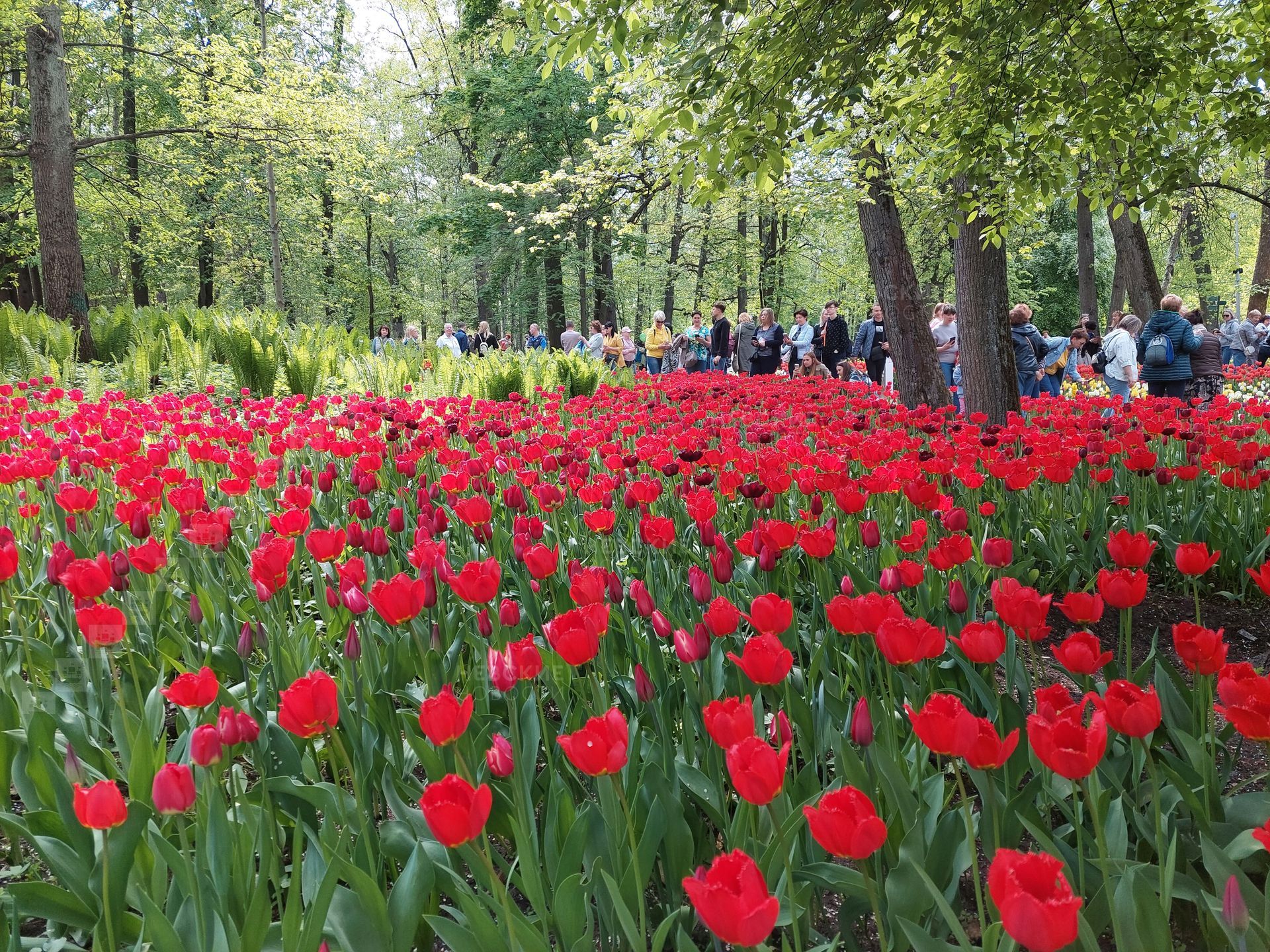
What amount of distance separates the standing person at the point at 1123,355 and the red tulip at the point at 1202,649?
928cm

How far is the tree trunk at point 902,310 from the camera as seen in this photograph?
8.21 meters

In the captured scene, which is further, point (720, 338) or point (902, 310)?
point (720, 338)

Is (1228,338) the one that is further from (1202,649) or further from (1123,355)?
(1202,649)

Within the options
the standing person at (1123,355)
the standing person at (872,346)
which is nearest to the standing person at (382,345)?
the standing person at (872,346)

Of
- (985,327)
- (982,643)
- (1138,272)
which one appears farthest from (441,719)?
(1138,272)

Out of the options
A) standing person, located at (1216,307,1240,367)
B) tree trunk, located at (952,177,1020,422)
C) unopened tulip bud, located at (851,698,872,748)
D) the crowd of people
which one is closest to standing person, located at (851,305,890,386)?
the crowd of people

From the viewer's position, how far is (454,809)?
1.01 m

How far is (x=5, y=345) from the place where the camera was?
9.41 m

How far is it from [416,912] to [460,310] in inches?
1746

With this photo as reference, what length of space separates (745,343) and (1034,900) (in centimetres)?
1400

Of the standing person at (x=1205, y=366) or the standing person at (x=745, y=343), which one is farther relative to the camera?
the standing person at (x=745, y=343)

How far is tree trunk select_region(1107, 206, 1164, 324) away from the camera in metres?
12.4

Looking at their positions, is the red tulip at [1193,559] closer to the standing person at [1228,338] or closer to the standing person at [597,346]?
the standing person at [597,346]

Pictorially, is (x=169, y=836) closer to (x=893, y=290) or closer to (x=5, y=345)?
(x=893, y=290)
